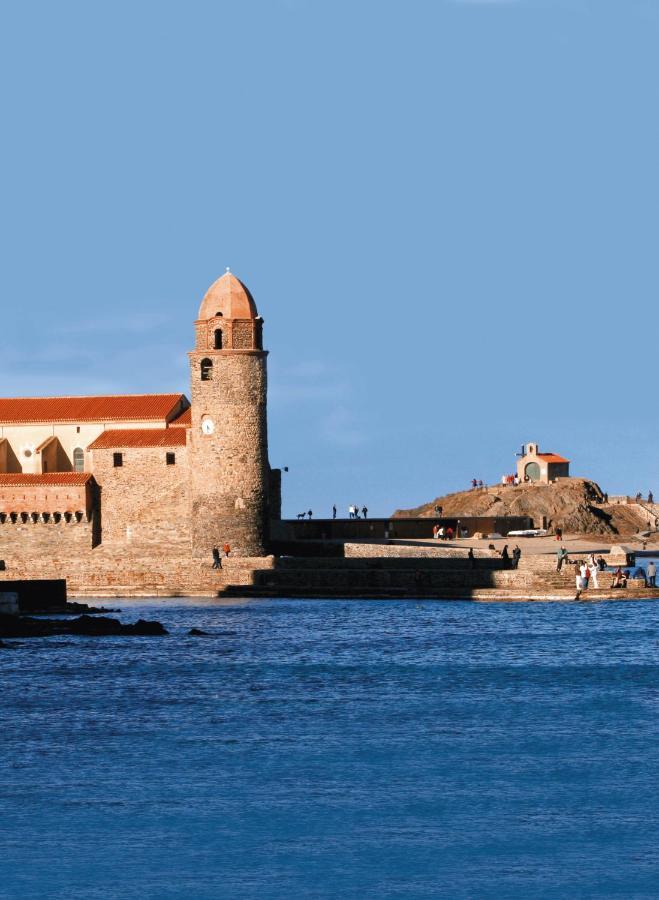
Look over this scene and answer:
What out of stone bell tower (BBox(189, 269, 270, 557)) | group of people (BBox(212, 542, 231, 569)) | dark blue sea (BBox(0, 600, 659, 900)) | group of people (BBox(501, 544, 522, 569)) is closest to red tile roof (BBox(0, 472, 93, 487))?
stone bell tower (BBox(189, 269, 270, 557))

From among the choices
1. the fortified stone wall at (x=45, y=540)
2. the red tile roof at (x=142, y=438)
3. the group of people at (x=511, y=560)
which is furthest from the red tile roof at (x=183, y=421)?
the group of people at (x=511, y=560)

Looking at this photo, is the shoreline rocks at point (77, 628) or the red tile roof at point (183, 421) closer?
the shoreline rocks at point (77, 628)

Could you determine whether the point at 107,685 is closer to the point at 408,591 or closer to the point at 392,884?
the point at 392,884

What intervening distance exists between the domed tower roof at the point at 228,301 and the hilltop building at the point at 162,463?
4cm

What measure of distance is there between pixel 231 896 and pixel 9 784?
5663mm

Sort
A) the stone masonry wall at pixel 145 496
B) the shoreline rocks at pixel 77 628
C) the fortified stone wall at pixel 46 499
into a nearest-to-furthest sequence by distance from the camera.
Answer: the shoreline rocks at pixel 77 628, the stone masonry wall at pixel 145 496, the fortified stone wall at pixel 46 499

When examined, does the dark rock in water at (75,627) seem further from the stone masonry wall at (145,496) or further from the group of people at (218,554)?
the stone masonry wall at (145,496)

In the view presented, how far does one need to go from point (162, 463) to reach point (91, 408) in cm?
529

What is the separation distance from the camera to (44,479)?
186 feet

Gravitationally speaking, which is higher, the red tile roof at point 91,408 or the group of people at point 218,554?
the red tile roof at point 91,408

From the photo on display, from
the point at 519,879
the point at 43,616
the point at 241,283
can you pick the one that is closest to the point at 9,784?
the point at 519,879

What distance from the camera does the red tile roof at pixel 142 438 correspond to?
182ft

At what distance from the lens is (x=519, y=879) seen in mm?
15641

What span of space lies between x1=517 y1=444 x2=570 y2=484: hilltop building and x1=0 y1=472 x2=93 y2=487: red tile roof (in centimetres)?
4063
